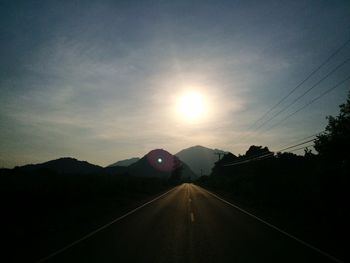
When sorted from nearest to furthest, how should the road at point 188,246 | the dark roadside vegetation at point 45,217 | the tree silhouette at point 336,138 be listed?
the road at point 188,246 < the dark roadside vegetation at point 45,217 < the tree silhouette at point 336,138

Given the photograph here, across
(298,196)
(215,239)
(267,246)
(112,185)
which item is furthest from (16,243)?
(112,185)

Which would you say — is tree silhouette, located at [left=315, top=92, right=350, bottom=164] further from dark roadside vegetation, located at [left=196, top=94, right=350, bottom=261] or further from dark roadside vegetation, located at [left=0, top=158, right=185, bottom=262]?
dark roadside vegetation, located at [left=0, top=158, right=185, bottom=262]

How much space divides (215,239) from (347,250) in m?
3.83

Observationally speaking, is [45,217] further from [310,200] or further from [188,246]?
[310,200]

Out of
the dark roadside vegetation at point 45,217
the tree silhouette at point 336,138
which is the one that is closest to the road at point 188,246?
the dark roadside vegetation at point 45,217

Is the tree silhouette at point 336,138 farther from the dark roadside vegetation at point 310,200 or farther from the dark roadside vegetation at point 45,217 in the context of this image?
the dark roadside vegetation at point 45,217

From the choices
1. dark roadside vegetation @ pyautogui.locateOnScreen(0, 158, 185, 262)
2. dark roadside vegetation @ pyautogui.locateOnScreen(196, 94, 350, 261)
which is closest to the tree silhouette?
dark roadside vegetation @ pyautogui.locateOnScreen(196, 94, 350, 261)

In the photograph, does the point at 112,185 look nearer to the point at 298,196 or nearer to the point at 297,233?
the point at 298,196

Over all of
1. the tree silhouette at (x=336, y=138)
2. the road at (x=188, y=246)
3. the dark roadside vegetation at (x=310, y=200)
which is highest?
the tree silhouette at (x=336, y=138)

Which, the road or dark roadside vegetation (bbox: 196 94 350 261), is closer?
the road

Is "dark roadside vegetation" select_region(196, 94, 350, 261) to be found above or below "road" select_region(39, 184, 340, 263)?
above

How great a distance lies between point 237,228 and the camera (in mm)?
12320

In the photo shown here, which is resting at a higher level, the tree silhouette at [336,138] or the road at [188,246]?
the tree silhouette at [336,138]

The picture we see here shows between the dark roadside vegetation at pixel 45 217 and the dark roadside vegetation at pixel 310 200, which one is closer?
the dark roadside vegetation at pixel 45 217
